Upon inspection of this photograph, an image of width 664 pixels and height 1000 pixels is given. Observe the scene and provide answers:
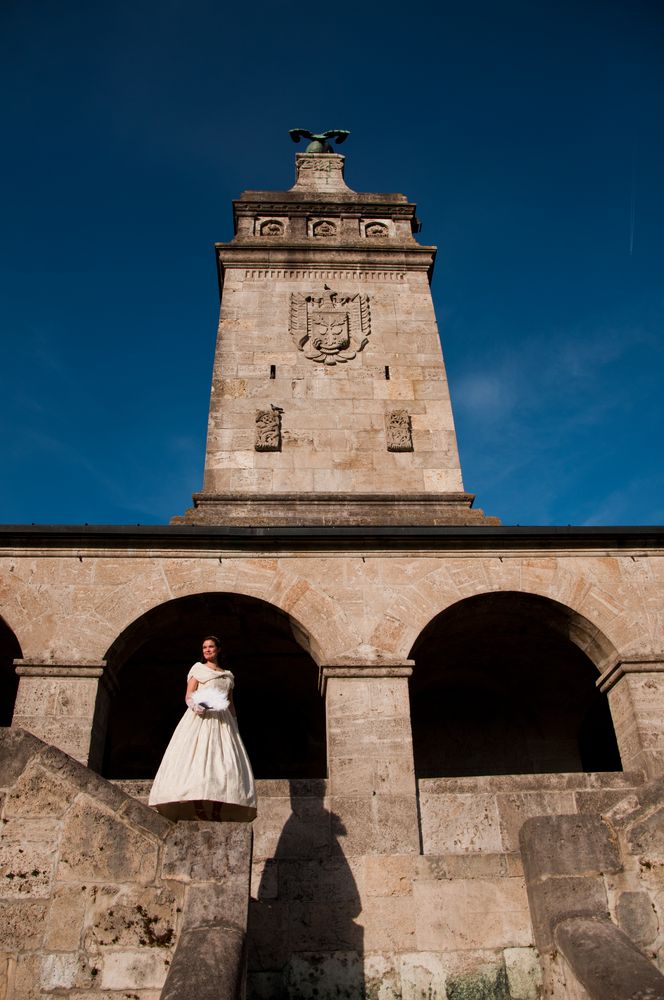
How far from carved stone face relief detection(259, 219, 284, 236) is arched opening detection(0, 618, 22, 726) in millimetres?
10156

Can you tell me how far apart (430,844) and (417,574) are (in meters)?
3.13

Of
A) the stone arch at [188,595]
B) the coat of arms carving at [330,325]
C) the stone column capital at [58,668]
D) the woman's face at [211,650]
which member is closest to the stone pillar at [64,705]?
the stone column capital at [58,668]

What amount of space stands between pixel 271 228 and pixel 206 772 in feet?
44.5

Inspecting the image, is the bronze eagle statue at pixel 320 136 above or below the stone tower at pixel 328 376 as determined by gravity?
above

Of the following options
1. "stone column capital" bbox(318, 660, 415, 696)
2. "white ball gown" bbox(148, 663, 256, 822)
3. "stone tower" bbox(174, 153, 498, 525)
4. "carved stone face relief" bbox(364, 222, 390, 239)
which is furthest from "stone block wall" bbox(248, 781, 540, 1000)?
"carved stone face relief" bbox(364, 222, 390, 239)

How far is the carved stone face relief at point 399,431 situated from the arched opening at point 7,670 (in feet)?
21.5

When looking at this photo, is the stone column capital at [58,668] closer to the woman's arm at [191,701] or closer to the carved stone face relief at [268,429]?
the woman's arm at [191,701]

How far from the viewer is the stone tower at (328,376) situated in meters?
12.9

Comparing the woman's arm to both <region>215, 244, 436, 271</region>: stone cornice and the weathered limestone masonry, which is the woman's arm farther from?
<region>215, 244, 436, 271</region>: stone cornice

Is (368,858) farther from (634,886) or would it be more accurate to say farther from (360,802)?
(634,886)

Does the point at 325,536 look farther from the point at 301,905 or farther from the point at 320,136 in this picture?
the point at 320,136

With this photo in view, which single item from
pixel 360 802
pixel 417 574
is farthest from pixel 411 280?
pixel 360 802

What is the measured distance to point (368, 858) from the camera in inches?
305

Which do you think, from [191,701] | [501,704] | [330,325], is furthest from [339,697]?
[330,325]
